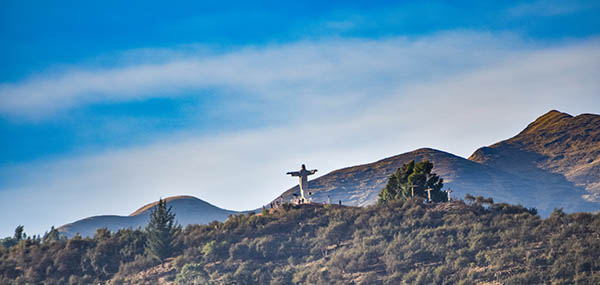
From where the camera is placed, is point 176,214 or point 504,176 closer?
point 504,176

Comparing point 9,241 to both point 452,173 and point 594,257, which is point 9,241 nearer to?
point 594,257

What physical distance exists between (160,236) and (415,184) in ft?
70.1

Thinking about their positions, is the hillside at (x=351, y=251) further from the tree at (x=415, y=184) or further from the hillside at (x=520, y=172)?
the hillside at (x=520, y=172)

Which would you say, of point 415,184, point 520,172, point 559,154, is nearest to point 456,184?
point 520,172

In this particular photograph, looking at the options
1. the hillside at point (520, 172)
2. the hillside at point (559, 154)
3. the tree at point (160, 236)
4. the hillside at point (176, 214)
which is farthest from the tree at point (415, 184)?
the hillside at point (176, 214)

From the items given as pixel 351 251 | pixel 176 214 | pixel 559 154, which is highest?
pixel 559 154

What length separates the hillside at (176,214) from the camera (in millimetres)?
168375

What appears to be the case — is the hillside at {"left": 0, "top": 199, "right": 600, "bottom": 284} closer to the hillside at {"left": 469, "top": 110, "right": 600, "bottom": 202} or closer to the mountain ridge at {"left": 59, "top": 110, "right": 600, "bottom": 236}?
the mountain ridge at {"left": 59, "top": 110, "right": 600, "bottom": 236}

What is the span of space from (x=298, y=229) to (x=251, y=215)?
225 inches

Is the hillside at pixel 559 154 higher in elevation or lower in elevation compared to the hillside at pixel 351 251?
higher

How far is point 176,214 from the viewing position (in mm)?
174250

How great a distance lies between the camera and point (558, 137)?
18275 centimetres

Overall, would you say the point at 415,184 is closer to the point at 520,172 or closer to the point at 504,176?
the point at 504,176

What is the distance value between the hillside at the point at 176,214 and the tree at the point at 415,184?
113776 mm
